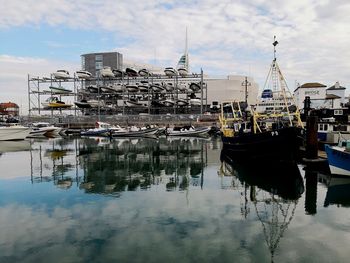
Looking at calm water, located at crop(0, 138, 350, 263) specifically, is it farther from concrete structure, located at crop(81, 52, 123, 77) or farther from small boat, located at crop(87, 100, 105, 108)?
concrete structure, located at crop(81, 52, 123, 77)

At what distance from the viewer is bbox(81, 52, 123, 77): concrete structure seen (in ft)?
408

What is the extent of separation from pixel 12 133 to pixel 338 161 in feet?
170

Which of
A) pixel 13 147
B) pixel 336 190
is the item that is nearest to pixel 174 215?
pixel 336 190

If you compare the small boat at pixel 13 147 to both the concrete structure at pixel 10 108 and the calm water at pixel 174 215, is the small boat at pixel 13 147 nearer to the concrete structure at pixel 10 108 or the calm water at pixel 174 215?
the calm water at pixel 174 215

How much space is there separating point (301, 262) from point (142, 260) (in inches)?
187

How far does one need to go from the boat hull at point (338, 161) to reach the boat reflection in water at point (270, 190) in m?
2.22

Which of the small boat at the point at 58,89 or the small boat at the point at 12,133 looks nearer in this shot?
the small boat at the point at 12,133

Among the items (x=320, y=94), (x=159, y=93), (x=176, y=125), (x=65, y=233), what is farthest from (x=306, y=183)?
(x=159, y=93)

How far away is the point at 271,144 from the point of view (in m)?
29.0

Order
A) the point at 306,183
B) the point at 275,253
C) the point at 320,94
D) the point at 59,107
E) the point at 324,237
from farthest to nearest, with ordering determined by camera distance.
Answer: the point at 59,107 → the point at 320,94 → the point at 306,183 → the point at 324,237 → the point at 275,253

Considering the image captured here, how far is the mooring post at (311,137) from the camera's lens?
26688mm

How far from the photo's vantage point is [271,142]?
28891 mm

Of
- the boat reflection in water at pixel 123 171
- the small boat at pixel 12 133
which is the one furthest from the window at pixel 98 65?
the boat reflection in water at pixel 123 171

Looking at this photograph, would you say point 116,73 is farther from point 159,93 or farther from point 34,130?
point 34,130
